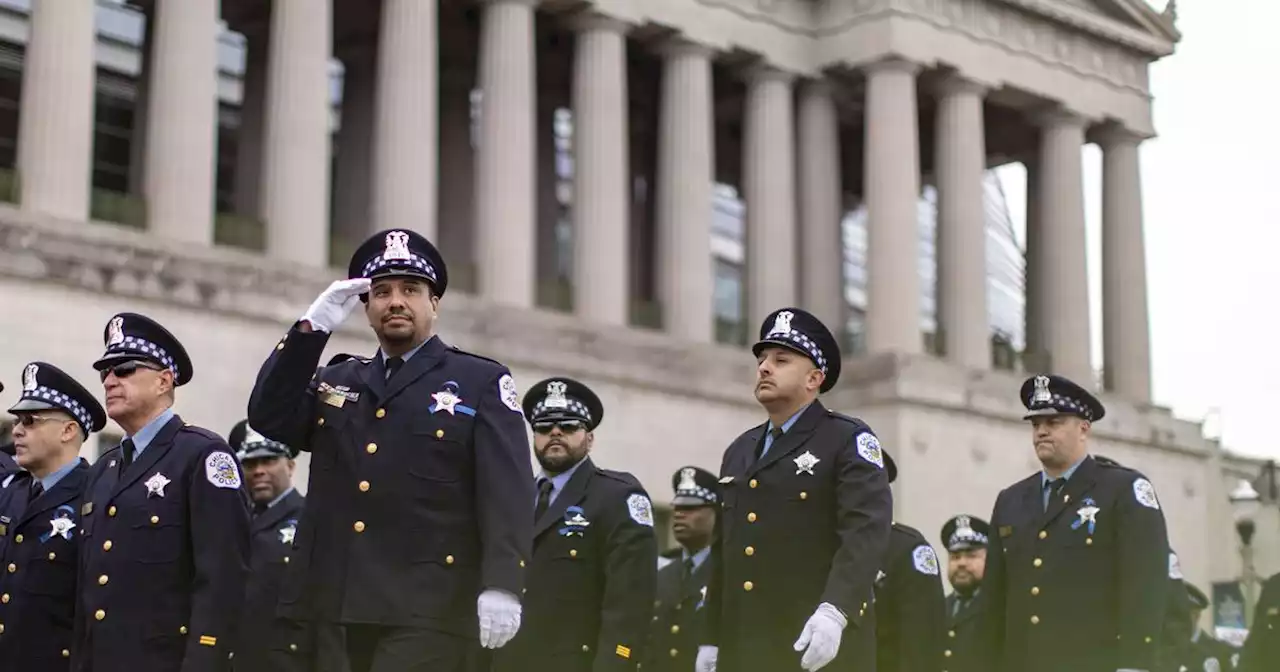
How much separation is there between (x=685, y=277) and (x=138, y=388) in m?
35.2

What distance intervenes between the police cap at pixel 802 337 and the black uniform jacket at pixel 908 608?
394 centimetres

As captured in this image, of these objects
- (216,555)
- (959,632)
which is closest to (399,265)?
(216,555)

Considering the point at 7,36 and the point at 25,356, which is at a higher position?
the point at 7,36

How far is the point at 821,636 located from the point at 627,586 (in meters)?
3.48

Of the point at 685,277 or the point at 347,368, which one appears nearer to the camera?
the point at 347,368

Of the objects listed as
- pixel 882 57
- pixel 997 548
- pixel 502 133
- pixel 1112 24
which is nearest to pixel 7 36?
pixel 502 133

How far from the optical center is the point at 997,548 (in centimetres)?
1430

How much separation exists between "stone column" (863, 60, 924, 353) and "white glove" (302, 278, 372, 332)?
3735 centimetres

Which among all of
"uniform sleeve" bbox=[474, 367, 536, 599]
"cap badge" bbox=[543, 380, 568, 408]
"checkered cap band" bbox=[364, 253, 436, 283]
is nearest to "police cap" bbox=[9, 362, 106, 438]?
"checkered cap band" bbox=[364, 253, 436, 283]

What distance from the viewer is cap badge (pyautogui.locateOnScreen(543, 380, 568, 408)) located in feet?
48.0

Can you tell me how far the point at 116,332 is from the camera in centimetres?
1092

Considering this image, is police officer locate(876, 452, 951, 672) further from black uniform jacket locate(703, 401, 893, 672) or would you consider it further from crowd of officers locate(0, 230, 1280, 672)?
black uniform jacket locate(703, 401, 893, 672)

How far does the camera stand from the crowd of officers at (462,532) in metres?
9.45

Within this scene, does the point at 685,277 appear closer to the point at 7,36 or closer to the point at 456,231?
the point at 456,231
